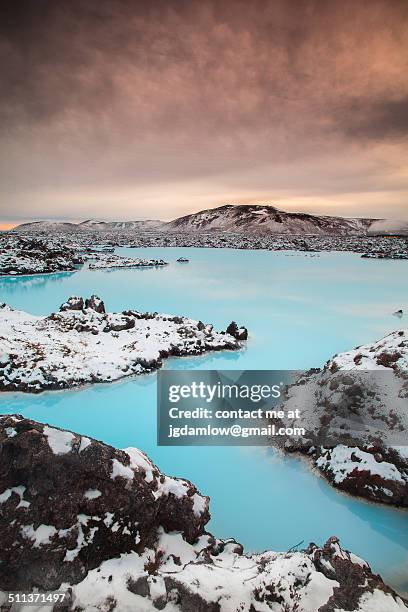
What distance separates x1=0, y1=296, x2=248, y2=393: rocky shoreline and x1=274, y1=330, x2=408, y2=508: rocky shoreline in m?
4.46

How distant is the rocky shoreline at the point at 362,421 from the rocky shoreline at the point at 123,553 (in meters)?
2.19

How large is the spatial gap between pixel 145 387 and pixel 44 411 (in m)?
2.40

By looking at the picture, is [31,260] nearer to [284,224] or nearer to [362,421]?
[362,421]

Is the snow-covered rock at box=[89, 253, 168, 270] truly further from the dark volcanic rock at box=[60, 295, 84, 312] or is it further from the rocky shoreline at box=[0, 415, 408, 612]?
the rocky shoreline at box=[0, 415, 408, 612]

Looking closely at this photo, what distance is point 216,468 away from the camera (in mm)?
6395

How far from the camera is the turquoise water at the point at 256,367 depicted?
16.6 feet

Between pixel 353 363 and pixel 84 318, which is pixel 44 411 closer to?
pixel 84 318

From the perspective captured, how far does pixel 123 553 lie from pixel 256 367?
8.17 metres

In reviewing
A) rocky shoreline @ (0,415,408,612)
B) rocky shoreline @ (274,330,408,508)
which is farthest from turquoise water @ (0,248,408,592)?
rocky shoreline @ (0,415,408,612)

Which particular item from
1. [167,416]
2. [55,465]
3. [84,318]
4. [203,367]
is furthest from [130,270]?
Answer: [55,465]

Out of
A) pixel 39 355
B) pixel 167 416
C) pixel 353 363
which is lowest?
pixel 167 416

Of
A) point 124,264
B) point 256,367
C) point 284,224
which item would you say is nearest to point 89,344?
point 256,367

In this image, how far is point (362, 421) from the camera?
6.49m

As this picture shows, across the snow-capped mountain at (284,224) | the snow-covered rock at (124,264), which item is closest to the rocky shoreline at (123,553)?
the snow-covered rock at (124,264)
